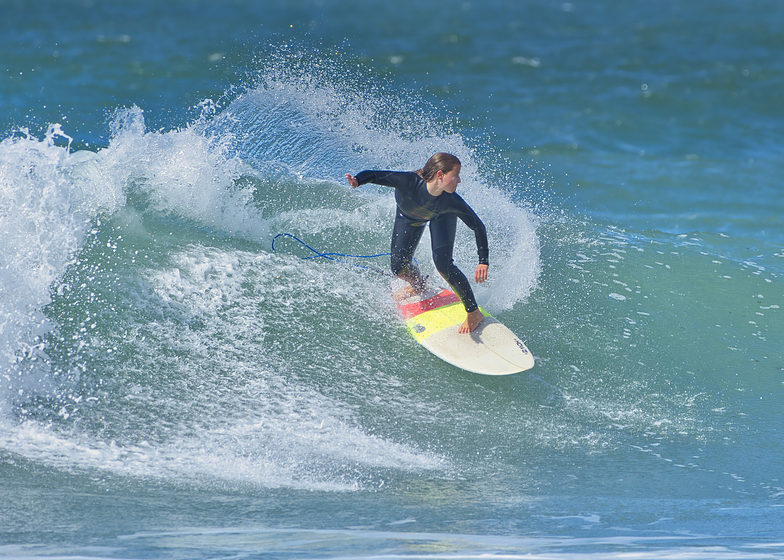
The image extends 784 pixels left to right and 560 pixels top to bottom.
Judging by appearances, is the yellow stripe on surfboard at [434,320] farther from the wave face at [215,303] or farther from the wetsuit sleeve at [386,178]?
the wetsuit sleeve at [386,178]

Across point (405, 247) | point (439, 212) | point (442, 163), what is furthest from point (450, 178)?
point (405, 247)

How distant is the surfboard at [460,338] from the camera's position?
17.7 feet

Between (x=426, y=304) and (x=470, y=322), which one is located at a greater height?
(x=426, y=304)

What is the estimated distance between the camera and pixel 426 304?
20.0 ft

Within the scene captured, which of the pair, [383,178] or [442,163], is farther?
[383,178]

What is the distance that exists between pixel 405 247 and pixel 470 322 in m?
0.85

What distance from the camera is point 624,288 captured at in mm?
7082

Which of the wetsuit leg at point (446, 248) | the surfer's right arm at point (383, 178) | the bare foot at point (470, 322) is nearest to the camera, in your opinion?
the surfer's right arm at point (383, 178)

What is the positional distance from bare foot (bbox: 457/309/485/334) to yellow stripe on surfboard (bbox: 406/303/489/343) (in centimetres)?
16

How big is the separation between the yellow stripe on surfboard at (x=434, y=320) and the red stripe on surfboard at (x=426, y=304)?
0.05 m

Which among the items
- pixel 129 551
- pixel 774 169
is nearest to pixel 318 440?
pixel 129 551

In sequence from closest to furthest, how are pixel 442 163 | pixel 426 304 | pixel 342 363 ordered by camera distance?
pixel 442 163 < pixel 342 363 < pixel 426 304

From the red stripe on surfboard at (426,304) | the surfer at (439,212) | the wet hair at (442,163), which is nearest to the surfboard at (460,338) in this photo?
the red stripe on surfboard at (426,304)

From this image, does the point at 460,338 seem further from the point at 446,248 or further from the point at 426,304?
the point at 446,248
